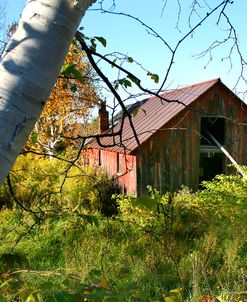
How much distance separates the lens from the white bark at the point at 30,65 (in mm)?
640

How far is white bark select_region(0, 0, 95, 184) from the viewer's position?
0.64 meters

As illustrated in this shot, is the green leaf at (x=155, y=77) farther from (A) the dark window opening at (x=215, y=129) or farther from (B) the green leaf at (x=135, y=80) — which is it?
(A) the dark window opening at (x=215, y=129)

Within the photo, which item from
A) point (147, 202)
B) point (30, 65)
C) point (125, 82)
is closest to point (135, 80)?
point (125, 82)

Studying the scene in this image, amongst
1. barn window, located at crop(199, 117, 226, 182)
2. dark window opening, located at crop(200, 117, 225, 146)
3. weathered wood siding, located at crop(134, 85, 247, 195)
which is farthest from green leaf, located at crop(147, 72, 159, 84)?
dark window opening, located at crop(200, 117, 225, 146)

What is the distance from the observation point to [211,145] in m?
13.2

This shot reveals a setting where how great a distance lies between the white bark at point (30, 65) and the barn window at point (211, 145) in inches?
393

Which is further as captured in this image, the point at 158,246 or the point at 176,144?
the point at 176,144

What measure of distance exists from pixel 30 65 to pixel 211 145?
12976mm

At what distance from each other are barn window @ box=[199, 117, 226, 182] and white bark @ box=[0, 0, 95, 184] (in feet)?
32.8

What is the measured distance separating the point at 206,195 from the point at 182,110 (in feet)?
11.7

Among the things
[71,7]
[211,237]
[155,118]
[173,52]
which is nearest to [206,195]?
[211,237]

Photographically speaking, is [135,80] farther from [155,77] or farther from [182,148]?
[182,148]

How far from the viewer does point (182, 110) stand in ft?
38.7

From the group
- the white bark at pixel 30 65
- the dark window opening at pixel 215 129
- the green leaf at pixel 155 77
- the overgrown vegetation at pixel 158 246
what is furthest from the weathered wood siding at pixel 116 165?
the white bark at pixel 30 65
